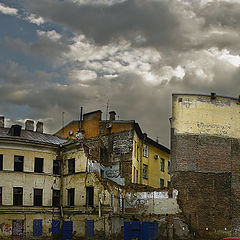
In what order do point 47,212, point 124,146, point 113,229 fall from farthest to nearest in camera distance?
1. point 124,146
2. point 47,212
3. point 113,229

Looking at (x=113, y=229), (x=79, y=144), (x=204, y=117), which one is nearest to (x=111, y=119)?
(x=79, y=144)

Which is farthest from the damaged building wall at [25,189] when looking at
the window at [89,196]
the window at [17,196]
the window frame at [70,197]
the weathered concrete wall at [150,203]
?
the weathered concrete wall at [150,203]

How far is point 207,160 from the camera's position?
36.8 meters

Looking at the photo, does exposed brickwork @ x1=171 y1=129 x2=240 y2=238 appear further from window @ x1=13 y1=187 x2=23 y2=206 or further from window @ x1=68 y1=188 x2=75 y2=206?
window @ x1=13 y1=187 x2=23 y2=206

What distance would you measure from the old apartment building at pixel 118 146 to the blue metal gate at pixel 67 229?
6564mm

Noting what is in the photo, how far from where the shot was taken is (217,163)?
36.9m

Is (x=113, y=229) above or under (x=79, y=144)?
under

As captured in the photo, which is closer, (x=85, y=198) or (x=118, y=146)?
(x=85, y=198)

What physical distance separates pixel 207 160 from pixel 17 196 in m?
16.8

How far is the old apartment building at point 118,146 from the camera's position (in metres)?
41.7

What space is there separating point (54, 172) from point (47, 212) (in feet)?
12.7

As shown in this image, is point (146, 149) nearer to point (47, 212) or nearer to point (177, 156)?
point (177, 156)

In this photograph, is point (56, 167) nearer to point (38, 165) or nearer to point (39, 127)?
point (38, 165)

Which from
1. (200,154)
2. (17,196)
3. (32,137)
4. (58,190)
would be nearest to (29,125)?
(32,137)
